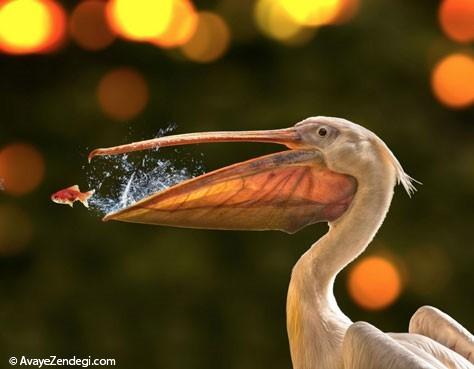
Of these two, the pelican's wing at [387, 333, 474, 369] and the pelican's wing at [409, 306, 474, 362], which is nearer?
the pelican's wing at [387, 333, 474, 369]

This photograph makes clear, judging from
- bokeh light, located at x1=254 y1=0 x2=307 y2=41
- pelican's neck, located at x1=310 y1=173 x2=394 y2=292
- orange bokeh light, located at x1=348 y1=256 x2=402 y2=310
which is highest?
bokeh light, located at x1=254 y1=0 x2=307 y2=41

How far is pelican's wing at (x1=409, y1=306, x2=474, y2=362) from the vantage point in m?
2.15

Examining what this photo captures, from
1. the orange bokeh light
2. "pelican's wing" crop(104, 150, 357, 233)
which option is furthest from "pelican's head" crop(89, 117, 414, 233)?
the orange bokeh light

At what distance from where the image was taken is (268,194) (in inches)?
85.0

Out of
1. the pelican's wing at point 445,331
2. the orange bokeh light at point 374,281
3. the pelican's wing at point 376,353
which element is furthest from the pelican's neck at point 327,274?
the orange bokeh light at point 374,281

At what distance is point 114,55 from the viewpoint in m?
4.32

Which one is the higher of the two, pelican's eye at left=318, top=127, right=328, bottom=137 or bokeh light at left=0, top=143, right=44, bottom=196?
pelican's eye at left=318, top=127, right=328, bottom=137

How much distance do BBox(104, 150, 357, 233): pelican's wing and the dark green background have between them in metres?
1.96

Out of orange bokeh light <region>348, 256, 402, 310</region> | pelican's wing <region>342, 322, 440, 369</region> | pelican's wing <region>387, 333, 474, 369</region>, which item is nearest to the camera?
pelican's wing <region>342, 322, 440, 369</region>

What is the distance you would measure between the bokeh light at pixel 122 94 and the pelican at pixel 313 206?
2.08 meters

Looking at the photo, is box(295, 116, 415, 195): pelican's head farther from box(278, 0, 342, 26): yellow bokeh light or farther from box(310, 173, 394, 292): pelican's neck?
box(278, 0, 342, 26): yellow bokeh light

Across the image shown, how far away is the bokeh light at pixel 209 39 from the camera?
14.0ft

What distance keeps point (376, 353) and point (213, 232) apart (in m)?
2.35

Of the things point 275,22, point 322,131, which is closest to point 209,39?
point 275,22
